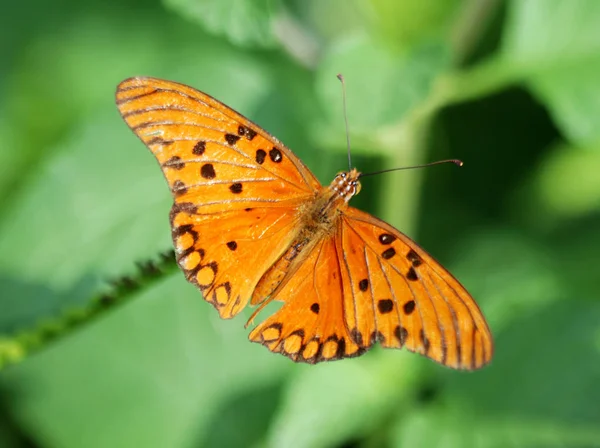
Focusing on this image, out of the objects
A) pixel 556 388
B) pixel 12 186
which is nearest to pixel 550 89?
pixel 556 388

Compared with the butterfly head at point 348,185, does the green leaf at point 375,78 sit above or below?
above

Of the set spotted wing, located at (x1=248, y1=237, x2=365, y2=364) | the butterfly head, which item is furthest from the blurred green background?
spotted wing, located at (x1=248, y1=237, x2=365, y2=364)

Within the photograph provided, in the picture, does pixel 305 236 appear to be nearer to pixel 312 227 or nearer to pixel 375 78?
pixel 312 227

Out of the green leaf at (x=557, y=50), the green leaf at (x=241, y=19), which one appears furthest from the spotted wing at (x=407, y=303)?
the green leaf at (x=557, y=50)

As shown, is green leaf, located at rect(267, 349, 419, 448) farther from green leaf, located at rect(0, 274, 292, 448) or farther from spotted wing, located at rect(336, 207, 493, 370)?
spotted wing, located at rect(336, 207, 493, 370)

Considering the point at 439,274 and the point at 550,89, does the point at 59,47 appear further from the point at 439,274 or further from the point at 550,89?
the point at 439,274

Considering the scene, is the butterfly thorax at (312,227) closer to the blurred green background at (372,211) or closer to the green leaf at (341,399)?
the blurred green background at (372,211)
